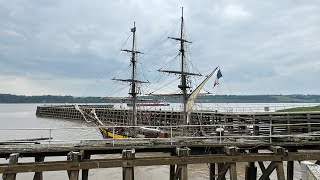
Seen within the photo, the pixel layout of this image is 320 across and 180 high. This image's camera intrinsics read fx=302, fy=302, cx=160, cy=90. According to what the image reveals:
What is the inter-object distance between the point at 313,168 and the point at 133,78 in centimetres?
3656

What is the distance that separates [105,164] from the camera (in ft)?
35.2

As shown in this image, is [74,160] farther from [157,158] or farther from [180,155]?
[180,155]

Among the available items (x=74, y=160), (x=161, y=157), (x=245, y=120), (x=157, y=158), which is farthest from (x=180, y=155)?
(x=245, y=120)

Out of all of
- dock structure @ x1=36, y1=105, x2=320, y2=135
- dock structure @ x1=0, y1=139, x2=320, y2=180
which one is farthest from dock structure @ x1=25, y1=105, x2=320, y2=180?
dock structure @ x1=36, y1=105, x2=320, y2=135

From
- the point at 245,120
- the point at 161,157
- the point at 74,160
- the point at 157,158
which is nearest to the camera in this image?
the point at 74,160

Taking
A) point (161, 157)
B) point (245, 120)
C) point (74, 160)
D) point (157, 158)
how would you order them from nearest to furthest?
point (74, 160) → point (157, 158) → point (161, 157) → point (245, 120)

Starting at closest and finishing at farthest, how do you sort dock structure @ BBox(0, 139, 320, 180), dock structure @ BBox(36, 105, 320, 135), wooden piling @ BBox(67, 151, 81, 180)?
1. dock structure @ BBox(0, 139, 320, 180)
2. wooden piling @ BBox(67, 151, 81, 180)
3. dock structure @ BBox(36, 105, 320, 135)

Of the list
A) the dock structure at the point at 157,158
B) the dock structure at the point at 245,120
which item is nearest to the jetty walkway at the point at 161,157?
the dock structure at the point at 157,158

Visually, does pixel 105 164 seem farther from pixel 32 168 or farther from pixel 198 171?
pixel 198 171

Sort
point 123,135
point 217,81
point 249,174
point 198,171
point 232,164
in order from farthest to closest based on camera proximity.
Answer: point 123,135, point 217,81, point 198,171, point 249,174, point 232,164

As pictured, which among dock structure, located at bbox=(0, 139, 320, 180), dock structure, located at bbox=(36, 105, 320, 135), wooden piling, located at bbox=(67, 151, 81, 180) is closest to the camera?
dock structure, located at bbox=(0, 139, 320, 180)

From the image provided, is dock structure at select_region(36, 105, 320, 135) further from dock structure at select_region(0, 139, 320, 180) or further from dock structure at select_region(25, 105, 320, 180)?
dock structure at select_region(0, 139, 320, 180)

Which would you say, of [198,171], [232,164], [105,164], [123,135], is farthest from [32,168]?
[123,135]

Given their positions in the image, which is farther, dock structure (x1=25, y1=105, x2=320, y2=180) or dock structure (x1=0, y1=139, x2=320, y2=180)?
dock structure (x1=25, y1=105, x2=320, y2=180)
